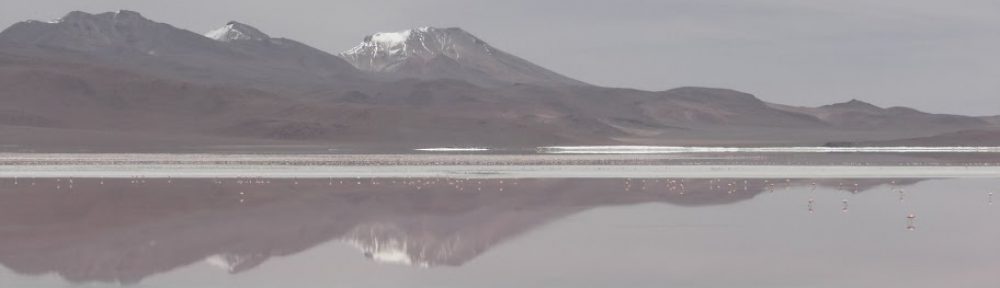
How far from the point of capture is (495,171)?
4547cm

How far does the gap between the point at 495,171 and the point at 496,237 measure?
25.2m

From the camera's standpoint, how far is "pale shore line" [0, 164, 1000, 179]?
41500 mm

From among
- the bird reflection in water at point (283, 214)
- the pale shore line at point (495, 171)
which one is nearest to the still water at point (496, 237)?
the bird reflection in water at point (283, 214)

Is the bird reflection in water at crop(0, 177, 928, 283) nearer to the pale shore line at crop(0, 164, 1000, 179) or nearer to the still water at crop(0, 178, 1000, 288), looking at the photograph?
the still water at crop(0, 178, 1000, 288)

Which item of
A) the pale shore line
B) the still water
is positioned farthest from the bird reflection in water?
the pale shore line

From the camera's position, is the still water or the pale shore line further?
the pale shore line

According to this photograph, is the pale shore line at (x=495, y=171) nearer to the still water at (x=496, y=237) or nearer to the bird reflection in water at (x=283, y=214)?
the bird reflection in water at (x=283, y=214)

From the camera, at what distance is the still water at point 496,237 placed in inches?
614

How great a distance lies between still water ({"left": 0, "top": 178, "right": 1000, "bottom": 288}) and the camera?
15.6 metres

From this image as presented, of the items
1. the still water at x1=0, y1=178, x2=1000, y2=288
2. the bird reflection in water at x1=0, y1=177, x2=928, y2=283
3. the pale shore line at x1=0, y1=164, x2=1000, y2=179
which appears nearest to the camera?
the still water at x1=0, y1=178, x2=1000, y2=288

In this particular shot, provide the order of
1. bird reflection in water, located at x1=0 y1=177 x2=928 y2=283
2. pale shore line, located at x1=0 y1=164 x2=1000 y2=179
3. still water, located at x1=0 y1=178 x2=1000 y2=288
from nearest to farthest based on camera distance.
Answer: still water, located at x1=0 y1=178 x2=1000 y2=288, bird reflection in water, located at x1=0 y1=177 x2=928 y2=283, pale shore line, located at x1=0 y1=164 x2=1000 y2=179

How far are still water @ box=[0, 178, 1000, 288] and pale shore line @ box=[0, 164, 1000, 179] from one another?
769 centimetres

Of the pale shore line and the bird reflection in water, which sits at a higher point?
the pale shore line

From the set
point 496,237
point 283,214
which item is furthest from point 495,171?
point 496,237
